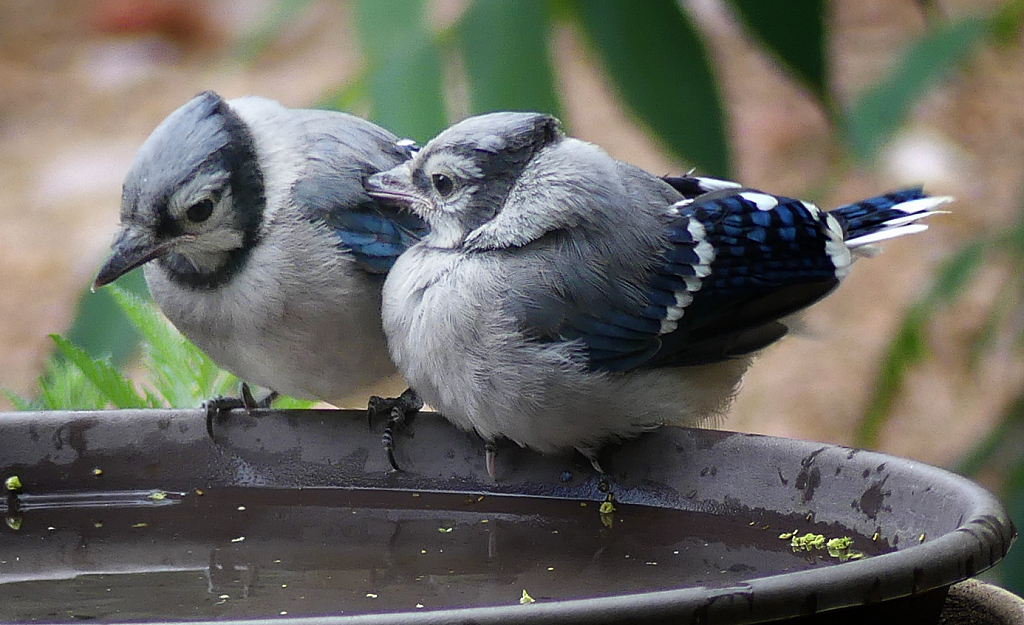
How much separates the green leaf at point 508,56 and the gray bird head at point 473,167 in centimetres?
6

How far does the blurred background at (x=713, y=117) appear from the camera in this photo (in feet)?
6.23

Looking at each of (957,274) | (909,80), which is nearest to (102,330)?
(909,80)

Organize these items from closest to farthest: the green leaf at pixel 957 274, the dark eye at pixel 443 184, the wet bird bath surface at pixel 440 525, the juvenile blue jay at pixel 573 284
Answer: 1. the wet bird bath surface at pixel 440 525
2. the juvenile blue jay at pixel 573 284
3. the dark eye at pixel 443 184
4. the green leaf at pixel 957 274

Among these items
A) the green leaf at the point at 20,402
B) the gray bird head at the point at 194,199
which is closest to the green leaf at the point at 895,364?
the gray bird head at the point at 194,199

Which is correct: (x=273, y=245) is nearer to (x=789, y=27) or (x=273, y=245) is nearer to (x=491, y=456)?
(x=491, y=456)

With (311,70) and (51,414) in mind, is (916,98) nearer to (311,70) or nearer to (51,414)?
(51,414)

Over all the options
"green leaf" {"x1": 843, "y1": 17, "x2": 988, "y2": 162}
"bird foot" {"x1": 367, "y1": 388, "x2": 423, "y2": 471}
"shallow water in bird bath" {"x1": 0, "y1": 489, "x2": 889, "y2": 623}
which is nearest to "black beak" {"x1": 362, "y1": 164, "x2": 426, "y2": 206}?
"bird foot" {"x1": 367, "y1": 388, "x2": 423, "y2": 471}

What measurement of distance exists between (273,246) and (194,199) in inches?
5.4

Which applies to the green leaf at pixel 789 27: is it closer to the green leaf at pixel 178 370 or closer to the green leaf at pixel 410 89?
the green leaf at pixel 410 89

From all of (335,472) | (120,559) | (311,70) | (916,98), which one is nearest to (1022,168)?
(916,98)

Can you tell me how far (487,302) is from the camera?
179 centimetres

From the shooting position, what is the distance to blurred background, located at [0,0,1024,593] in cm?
190

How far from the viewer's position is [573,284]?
1.78 metres

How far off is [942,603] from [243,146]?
1148 millimetres
